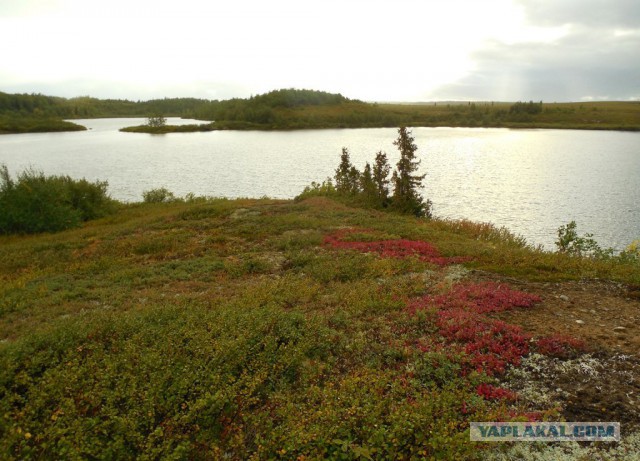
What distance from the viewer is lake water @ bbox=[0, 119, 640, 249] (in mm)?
40031

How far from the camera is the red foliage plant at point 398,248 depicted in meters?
17.6

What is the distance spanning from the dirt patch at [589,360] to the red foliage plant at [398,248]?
513cm

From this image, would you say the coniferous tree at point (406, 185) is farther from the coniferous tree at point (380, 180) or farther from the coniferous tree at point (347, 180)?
the coniferous tree at point (347, 180)

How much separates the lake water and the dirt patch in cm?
2120

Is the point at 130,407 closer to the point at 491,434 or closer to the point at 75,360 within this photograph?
the point at 75,360

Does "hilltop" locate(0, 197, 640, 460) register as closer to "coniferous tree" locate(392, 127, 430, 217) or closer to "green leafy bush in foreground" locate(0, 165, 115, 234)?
"coniferous tree" locate(392, 127, 430, 217)

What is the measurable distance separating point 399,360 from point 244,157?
88.0 meters

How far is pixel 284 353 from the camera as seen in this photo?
937cm

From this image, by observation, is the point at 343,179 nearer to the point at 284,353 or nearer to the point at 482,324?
the point at 482,324

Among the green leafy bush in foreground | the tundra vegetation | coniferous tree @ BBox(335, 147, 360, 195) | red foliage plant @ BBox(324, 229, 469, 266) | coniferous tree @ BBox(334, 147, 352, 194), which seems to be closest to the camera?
the tundra vegetation

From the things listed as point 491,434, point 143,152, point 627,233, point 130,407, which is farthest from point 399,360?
point 143,152

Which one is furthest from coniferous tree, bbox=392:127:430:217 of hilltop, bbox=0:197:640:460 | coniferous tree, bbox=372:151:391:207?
hilltop, bbox=0:197:640:460

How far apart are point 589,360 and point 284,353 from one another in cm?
717

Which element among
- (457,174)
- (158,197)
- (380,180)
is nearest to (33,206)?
(158,197)
